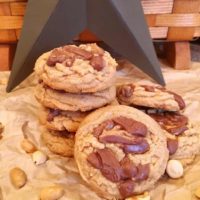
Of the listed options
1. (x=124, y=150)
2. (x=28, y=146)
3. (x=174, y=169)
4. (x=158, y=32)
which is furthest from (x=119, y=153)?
(x=158, y=32)

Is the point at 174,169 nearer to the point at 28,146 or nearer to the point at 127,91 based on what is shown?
the point at 127,91

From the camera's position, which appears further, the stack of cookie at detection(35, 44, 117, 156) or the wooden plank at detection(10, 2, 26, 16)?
the wooden plank at detection(10, 2, 26, 16)

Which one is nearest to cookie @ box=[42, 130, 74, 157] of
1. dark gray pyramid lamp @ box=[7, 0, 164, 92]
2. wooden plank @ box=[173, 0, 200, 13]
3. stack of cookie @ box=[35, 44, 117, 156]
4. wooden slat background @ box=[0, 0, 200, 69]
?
stack of cookie @ box=[35, 44, 117, 156]

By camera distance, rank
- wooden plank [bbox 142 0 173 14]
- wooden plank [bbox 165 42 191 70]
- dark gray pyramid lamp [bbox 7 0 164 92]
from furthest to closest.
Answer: wooden plank [bbox 165 42 191 70] → wooden plank [bbox 142 0 173 14] → dark gray pyramid lamp [bbox 7 0 164 92]

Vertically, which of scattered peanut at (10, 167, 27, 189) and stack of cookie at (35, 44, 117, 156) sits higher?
stack of cookie at (35, 44, 117, 156)

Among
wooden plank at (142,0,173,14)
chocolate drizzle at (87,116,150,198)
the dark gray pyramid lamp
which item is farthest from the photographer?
wooden plank at (142,0,173,14)

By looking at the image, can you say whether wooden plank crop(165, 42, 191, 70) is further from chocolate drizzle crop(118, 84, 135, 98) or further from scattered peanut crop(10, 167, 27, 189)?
scattered peanut crop(10, 167, 27, 189)

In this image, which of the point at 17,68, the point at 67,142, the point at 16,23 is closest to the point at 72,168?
the point at 67,142
